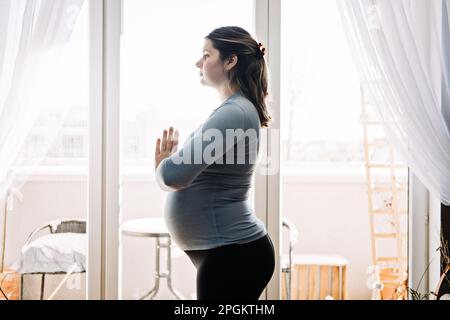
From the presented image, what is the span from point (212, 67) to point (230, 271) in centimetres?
78

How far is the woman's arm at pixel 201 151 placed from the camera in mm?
1683

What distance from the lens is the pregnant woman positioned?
68.1 inches

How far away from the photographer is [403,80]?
225cm

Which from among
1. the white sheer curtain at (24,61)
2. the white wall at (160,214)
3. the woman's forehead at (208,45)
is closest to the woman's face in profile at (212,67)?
the woman's forehead at (208,45)

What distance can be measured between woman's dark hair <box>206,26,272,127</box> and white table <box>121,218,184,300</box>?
883mm

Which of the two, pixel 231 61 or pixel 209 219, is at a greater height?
pixel 231 61

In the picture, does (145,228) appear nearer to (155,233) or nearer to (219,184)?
(155,233)

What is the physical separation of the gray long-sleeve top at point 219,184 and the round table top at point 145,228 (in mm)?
600

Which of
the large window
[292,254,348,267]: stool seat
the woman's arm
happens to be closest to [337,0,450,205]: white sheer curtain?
the large window

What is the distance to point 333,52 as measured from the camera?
2865 millimetres

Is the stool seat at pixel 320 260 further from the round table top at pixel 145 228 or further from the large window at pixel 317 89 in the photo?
the round table top at pixel 145 228

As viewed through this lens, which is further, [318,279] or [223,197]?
[318,279]

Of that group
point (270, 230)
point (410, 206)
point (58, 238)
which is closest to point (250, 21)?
point (270, 230)

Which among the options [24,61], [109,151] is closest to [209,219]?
[109,151]
